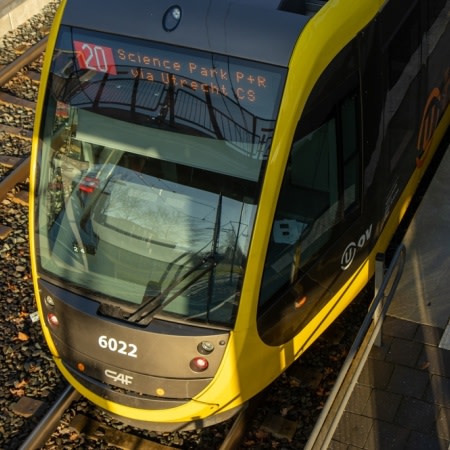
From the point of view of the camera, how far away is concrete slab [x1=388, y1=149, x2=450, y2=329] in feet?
25.3

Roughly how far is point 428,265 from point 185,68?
10.7ft

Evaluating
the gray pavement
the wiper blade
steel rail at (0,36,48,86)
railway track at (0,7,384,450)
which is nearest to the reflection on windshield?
the wiper blade

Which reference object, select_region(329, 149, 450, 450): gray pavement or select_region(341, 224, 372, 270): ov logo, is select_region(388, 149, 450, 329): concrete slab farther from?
select_region(341, 224, 372, 270): ov logo

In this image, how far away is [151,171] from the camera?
6156mm

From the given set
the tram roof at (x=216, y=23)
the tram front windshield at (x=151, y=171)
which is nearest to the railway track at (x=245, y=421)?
the tram front windshield at (x=151, y=171)

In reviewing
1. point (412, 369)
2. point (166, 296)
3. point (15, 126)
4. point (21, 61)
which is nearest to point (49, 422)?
point (166, 296)

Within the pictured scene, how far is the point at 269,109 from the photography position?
5754mm

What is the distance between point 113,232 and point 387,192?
2290mm

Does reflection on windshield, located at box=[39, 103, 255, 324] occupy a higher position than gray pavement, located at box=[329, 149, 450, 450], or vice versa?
reflection on windshield, located at box=[39, 103, 255, 324]

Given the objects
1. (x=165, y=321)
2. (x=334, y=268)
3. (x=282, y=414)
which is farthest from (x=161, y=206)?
(x=282, y=414)

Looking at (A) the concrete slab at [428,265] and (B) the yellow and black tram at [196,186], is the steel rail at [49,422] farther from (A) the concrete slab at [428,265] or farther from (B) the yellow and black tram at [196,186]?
(A) the concrete slab at [428,265]

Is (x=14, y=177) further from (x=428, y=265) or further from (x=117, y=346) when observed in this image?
(x=428, y=265)

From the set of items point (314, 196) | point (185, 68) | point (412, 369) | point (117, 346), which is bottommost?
point (412, 369)

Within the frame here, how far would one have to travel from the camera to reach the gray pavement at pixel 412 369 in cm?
677
